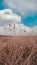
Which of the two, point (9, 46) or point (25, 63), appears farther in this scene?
point (9, 46)

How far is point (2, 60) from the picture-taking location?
124 ft

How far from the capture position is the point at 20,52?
118 ft

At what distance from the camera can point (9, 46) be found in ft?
128

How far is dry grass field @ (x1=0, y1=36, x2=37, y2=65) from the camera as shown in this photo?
3366 centimetres

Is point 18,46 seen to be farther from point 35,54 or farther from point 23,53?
point 35,54

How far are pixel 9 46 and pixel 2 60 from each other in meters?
2.72

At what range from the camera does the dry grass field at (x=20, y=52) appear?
33656mm

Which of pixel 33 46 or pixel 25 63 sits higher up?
pixel 33 46

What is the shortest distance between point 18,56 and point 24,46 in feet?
6.56

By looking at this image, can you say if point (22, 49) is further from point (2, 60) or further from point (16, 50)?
point (2, 60)

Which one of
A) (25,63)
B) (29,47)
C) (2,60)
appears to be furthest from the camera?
(2,60)

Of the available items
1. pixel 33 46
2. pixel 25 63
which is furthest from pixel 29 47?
pixel 25 63

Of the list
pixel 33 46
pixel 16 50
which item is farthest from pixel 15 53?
pixel 33 46

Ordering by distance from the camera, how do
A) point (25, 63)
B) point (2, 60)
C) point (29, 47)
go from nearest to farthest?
point (25, 63)
point (29, 47)
point (2, 60)
